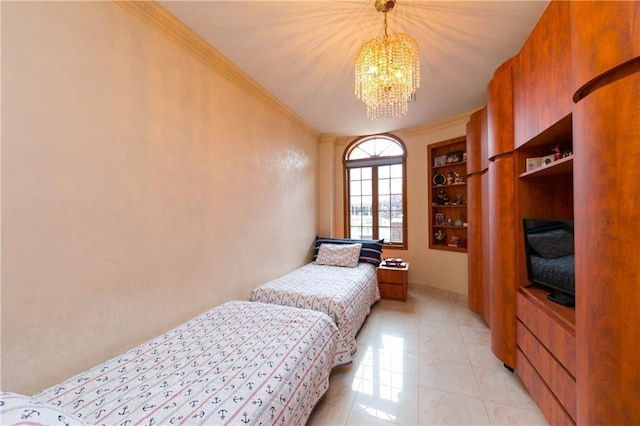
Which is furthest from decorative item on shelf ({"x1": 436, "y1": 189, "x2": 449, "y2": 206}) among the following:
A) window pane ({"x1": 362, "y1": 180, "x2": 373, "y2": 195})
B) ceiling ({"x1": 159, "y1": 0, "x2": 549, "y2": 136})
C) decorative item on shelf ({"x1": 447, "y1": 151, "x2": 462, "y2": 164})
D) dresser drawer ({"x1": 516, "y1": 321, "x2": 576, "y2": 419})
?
dresser drawer ({"x1": 516, "y1": 321, "x2": 576, "y2": 419})

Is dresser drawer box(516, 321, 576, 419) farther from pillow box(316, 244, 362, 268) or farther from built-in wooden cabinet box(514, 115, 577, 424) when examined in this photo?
pillow box(316, 244, 362, 268)

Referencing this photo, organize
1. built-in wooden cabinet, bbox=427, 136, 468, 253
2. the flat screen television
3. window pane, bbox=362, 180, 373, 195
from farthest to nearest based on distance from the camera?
1. window pane, bbox=362, 180, 373, 195
2. built-in wooden cabinet, bbox=427, 136, 468, 253
3. the flat screen television

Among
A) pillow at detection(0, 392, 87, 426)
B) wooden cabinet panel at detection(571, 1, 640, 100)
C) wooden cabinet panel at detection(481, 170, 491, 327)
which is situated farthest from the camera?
wooden cabinet panel at detection(481, 170, 491, 327)

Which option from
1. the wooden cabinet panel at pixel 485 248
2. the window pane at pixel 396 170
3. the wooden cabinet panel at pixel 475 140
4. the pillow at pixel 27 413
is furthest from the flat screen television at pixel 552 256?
the window pane at pixel 396 170

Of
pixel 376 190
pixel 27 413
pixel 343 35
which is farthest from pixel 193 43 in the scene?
pixel 376 190

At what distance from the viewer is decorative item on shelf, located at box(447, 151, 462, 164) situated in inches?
142

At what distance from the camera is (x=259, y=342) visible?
1495 mm

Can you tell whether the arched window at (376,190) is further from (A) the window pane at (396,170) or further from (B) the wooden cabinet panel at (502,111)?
(B) the wooden cabinet panel at (502,111)

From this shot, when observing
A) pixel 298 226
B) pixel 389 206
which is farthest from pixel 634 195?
pixel 389 206

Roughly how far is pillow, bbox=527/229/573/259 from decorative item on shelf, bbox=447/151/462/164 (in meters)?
2.17

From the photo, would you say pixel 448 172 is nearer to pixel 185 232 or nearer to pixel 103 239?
pixel 185 232

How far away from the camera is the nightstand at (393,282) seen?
3518mm

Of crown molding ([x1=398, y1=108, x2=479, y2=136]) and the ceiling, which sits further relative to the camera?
crown molding ([x1=398, y1=108, x2=479, y2=136])

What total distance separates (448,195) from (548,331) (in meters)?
2.72
